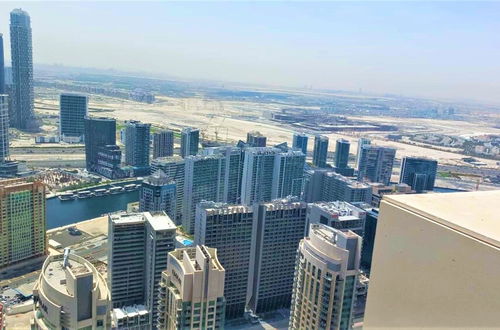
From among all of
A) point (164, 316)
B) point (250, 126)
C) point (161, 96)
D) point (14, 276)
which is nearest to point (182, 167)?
point (14, 276)

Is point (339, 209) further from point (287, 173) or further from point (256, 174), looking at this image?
point (287, 173)

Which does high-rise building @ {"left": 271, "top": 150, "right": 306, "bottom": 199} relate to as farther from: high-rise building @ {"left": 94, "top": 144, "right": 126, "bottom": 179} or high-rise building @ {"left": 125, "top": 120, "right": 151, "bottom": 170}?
high-rise building @ {"left": 94, "top": 144, "right": 126, "bottom": 179}

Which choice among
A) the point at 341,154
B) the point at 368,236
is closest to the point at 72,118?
the point at 341,154

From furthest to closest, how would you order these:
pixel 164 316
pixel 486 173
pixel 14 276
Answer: pixel 486 173, pixel 14 276, pixel 164 316

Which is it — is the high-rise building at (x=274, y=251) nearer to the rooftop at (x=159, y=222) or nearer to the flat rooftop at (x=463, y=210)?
the rooftop at (x=159, y=222)

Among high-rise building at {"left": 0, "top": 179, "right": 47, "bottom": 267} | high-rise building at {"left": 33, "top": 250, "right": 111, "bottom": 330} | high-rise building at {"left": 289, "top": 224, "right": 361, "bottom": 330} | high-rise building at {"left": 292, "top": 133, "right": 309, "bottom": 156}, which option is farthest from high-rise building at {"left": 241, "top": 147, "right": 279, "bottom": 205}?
high-rise building at {"left": 33, "top": 250, "right": 111, "bottom": 330}

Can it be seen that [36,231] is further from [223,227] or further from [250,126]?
[250,126]
